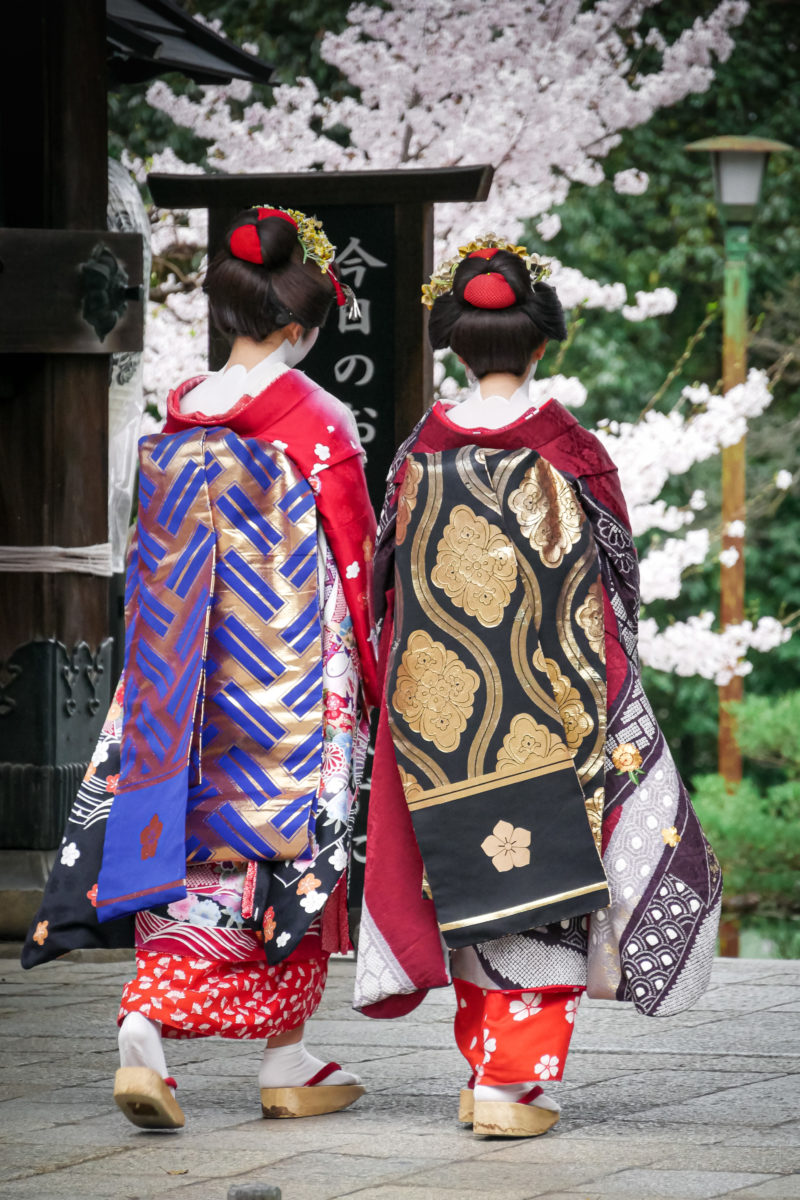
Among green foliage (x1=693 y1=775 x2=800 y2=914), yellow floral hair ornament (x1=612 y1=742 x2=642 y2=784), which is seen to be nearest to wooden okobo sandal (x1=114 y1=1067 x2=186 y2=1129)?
yellow floral hair ornament (x1=612 y1=742 x2=642 y2=784)

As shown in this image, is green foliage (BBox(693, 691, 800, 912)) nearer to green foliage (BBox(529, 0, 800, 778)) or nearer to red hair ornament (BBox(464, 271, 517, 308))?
green foliage (BBox(529, 0, 800, 778))

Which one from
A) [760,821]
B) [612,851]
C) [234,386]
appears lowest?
[760,821]

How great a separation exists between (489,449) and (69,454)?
2.21 metres

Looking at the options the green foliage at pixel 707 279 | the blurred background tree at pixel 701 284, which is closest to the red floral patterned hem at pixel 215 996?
the blurred background tree at pixel 701 284

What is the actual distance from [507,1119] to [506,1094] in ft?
0.16

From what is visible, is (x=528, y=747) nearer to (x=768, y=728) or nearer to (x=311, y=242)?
(x=311, y=242)

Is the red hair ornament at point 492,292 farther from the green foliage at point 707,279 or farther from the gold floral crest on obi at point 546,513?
the green foliage at point 707,279

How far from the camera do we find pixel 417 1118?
325cm

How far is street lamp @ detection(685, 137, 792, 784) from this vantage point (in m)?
10.3

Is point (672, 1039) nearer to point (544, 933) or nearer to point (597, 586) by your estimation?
point (544, 933)

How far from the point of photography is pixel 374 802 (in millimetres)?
3271

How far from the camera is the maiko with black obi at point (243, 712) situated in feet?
10.6

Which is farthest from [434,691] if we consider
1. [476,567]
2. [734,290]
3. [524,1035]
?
[734,290]

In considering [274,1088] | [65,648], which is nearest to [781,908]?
[65,648]
